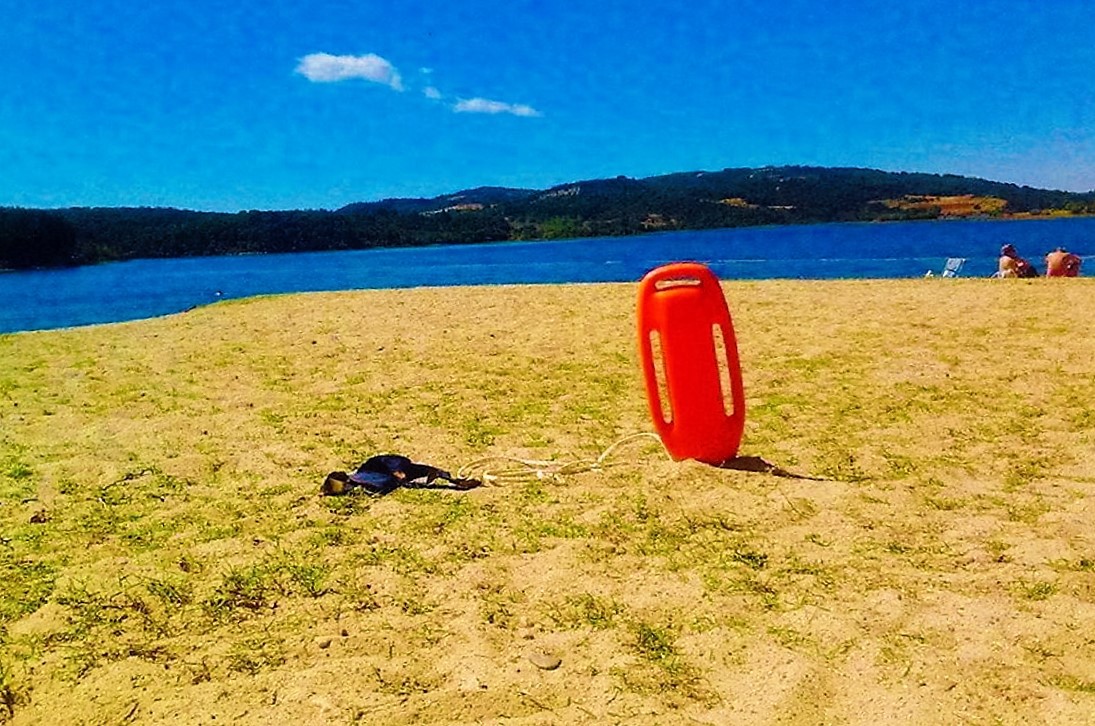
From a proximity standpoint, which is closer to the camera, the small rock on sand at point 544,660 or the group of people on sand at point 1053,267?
the small rock on sand at point 544,660

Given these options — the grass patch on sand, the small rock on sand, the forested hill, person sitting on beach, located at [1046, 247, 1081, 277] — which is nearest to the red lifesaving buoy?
the grass patch on sand

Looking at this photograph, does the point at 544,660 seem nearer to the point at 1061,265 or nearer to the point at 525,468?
the point at 525,468

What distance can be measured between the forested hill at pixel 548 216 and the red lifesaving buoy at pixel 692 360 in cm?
9598

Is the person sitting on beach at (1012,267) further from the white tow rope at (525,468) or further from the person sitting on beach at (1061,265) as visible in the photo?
the white tow rope at (525,468)

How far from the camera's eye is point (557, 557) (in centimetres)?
341

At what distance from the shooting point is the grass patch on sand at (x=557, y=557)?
245 centimetres

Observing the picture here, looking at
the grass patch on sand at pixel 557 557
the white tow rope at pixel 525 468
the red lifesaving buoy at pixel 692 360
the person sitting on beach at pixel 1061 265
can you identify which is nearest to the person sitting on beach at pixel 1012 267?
the person sitting on beach at pixel 1061 265

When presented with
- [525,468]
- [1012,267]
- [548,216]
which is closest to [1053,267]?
[1012,267]

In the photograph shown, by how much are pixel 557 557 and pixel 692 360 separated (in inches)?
64.4

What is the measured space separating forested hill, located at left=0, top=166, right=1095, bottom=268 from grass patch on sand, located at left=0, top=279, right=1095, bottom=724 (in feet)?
308

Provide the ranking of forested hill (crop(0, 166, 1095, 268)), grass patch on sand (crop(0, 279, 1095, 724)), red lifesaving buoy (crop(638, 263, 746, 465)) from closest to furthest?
grass patch on sand (crop(0, 279, 1095, 724)) < red lifesaving buoy (crop(638, 263, 746, 465)) < forested hill (crop(0, 166, 1095, 268))

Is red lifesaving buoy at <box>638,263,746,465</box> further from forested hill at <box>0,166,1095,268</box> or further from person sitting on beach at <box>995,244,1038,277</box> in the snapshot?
forested hill at <box>0,166,1095,268</box>

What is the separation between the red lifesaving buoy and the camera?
4.52m

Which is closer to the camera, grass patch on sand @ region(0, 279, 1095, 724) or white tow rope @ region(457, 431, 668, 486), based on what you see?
grass patch on sand @ region(0, 279, 1095, 724)
